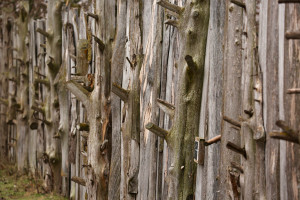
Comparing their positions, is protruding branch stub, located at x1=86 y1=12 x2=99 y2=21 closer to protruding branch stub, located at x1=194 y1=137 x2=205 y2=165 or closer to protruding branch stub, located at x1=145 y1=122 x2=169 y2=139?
protruding branch stub, located at x1=145 y1=122 x2=169 y2=139

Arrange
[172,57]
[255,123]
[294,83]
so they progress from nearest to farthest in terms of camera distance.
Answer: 1. [294,83]
2. [255,123]
3. [172,57]

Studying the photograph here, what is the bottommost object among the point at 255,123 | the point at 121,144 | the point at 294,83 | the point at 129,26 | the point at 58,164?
the point at 58,164

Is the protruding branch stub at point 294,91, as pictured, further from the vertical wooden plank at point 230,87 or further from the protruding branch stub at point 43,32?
the protruding branch stub at point 43,32

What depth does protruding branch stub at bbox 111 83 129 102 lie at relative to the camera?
13.3 ft

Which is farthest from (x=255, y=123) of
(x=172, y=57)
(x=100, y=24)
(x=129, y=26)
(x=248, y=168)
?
(x=100, y=24)

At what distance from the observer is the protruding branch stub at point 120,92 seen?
13.3 feet

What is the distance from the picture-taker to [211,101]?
2.71 metres

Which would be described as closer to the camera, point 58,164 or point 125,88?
point 125,88

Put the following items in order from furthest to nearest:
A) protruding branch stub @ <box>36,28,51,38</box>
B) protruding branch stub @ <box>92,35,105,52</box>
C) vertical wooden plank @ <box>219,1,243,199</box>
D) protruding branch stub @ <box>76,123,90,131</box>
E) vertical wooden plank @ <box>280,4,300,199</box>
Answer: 1. protruding branch stub @ <box>36,28,51,38</box>
2. protruding branch stub @ <box>76,123,90,131</box>
3. protruding branch stub @ <box>92,35,105,52</box>
4. vertical wooden plank @ <box>219,1,243,199</box>
5. vertical wooden plank @ <box>280,4,300,199</box>

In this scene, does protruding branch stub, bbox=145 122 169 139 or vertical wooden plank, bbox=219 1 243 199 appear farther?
protruding branch stub, bbox=145 122 169 139

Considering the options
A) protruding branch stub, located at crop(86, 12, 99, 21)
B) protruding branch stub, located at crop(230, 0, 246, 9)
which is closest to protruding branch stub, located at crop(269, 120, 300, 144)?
protruding branch stub, located at crop(230, 0, 246, 9)

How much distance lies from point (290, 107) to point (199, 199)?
113 centimetres

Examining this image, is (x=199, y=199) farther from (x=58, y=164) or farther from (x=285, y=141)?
(x=58, y=164)

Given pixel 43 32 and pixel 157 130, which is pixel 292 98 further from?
pixel 43 32
